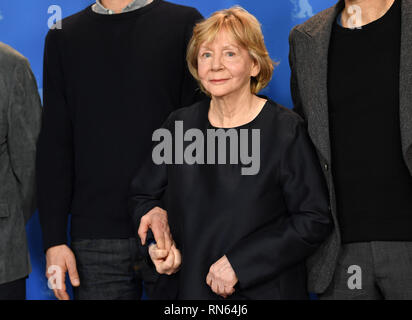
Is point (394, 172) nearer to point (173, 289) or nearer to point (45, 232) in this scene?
point (173, 289)

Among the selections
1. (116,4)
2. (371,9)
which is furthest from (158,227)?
(371,9)

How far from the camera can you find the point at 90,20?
76.7 inches

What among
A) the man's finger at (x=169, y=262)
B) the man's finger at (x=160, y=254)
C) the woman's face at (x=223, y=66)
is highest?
the woman's face at (x=223, y=66)

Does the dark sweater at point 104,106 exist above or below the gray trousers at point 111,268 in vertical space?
above

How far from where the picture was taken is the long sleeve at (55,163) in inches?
74.5

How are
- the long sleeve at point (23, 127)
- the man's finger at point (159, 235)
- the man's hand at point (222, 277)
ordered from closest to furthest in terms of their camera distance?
the man's hand at point (222, 277)
the man's finger at point (159, 235)
the long sleeve at point (23, 127)

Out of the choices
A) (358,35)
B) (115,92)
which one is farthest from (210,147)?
(358,35)

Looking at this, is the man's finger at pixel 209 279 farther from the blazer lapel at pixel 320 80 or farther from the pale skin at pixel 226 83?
the blazer lapel at pixel 320 80

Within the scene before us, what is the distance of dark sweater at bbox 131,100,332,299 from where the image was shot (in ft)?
5.08

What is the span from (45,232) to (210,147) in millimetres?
667

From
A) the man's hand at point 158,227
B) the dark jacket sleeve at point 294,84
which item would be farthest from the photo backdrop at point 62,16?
the man's hand at point 158,227

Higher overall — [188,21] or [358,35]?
[188,21]

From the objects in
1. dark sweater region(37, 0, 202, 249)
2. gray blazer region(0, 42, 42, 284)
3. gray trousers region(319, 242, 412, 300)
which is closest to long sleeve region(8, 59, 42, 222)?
gray blazer region(0, 42, 42, 284)

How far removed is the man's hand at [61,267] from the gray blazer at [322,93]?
754 mm
